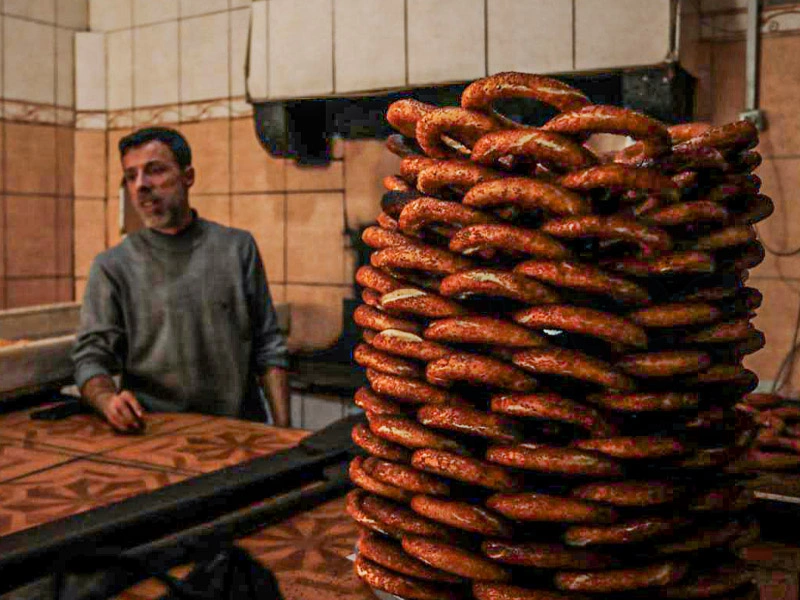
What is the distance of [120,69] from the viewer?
4.00 metres

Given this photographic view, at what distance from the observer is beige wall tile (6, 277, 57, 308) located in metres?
3.81

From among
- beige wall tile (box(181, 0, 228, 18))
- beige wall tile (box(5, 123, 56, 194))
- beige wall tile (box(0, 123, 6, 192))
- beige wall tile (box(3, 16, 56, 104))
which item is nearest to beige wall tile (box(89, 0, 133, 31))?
beige wall tile (box(3, 16, 56, 104))

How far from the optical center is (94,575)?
2.46 ft

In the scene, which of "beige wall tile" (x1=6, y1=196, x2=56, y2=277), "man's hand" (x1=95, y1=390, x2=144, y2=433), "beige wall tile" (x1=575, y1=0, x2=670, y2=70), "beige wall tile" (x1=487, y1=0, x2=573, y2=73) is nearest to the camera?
"man's hand" (x1=95, y1=390, x2=144, y2=433)

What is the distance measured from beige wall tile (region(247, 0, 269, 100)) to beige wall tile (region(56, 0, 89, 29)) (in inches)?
57.8

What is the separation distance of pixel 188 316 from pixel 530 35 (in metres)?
1.43

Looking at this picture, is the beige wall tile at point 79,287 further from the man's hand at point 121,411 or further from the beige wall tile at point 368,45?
the man's hand at point 121,411

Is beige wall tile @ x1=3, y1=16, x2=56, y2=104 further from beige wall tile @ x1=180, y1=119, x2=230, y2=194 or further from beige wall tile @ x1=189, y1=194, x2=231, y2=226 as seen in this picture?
beige wall tile @ x1=189, y1=194, x2=231, y2=226

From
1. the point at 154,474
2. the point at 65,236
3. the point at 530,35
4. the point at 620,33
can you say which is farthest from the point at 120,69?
the point at 154,474

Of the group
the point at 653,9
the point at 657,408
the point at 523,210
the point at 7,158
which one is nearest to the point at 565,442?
the point at 657,408

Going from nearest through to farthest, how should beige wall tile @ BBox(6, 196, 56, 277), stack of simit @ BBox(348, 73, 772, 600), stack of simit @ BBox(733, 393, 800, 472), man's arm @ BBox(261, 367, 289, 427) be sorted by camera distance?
stack of simit @ BBox(348, 73, 772, 600)
stack of simit @ BBox(733, 393, 800, 472)
man's arm @ BBox(261, 367, 289, 427)
beige wall tile @ BBox(6, 196, 56, 277)

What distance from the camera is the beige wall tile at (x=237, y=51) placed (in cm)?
359

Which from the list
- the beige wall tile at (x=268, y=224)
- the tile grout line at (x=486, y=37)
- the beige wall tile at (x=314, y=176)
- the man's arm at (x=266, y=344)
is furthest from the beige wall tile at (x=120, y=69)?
the tile grout line at (x=486, y=37)

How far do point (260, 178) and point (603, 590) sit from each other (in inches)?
129
